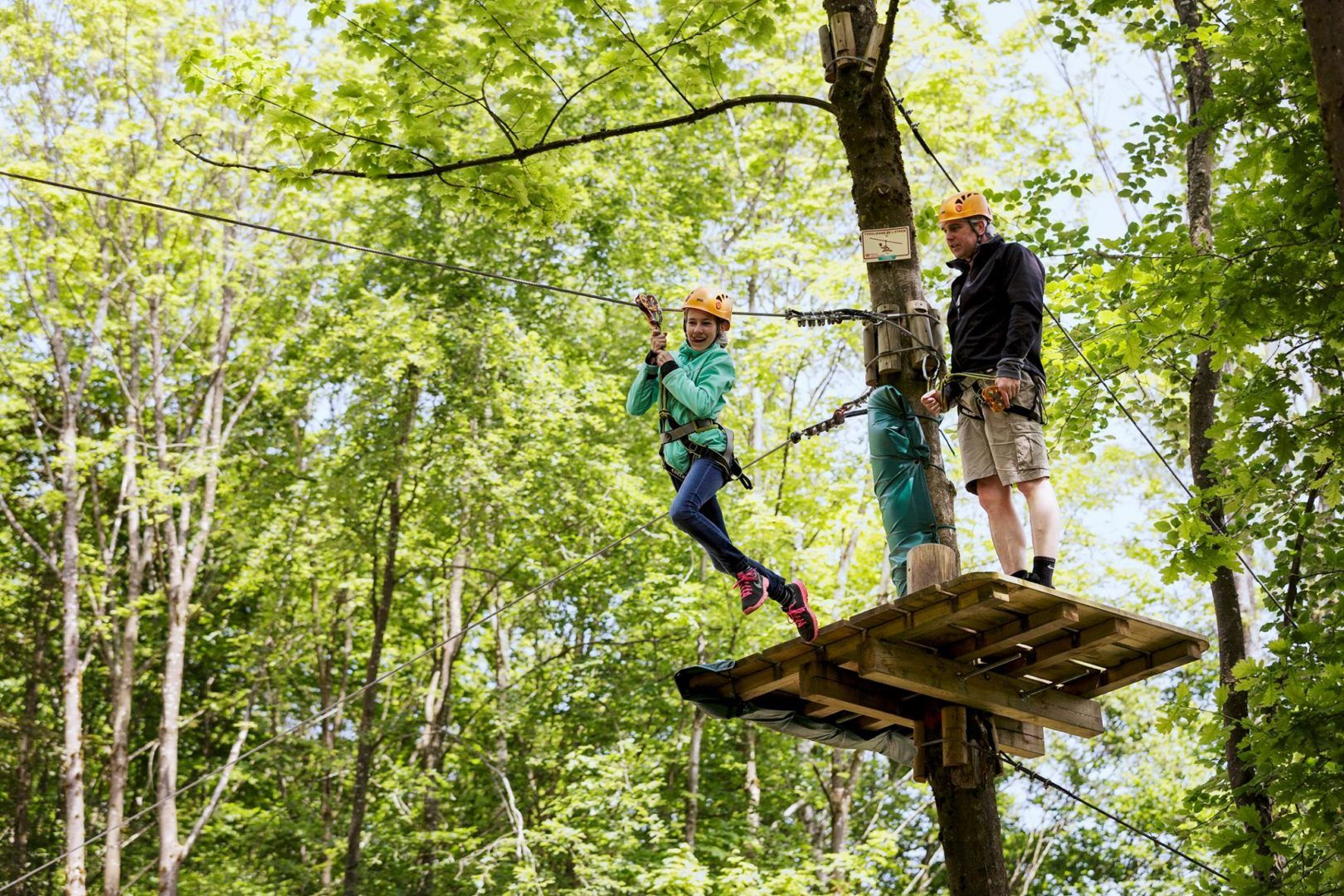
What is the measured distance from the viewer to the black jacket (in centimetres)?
496

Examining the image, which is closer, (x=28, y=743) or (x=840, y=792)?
(x=840, y=792)

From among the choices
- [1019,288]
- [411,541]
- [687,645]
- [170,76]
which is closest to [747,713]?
[1019,288]

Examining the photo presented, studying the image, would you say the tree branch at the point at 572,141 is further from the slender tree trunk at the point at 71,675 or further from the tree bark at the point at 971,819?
the slender tree trunk at the point at 71,675

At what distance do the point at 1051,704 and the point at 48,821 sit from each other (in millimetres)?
16612

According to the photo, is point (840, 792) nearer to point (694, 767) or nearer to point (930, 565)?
point (694, 767)

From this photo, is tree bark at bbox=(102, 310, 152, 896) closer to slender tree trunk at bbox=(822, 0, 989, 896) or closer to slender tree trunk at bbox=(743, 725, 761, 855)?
slender tree trunk at bbox=(743, 725, 761, 855)

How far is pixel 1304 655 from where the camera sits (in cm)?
607

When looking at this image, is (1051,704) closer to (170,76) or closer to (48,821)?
(170,76)

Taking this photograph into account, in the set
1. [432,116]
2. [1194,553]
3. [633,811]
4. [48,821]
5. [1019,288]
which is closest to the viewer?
[1019,288]

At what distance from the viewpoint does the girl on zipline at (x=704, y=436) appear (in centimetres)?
509

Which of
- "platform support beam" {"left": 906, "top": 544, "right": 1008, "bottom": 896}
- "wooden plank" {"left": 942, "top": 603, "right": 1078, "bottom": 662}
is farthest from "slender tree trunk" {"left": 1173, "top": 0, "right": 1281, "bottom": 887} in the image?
"wooden plank" {"left": 942, "top": 603, "right": 1078, "bottom": 662}

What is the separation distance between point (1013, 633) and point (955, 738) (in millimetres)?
576

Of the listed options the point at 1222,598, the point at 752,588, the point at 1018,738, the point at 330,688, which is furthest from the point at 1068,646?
the point at 330,688

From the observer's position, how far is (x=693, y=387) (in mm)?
5109
